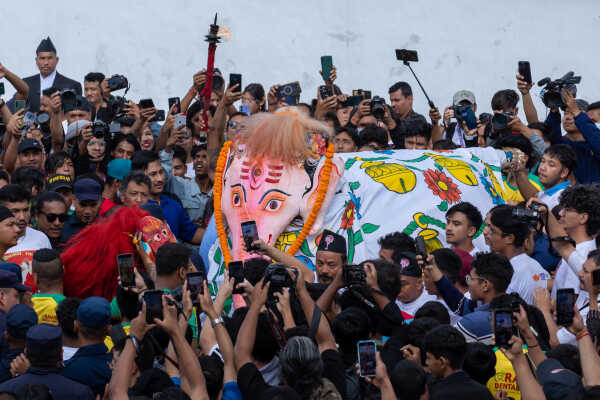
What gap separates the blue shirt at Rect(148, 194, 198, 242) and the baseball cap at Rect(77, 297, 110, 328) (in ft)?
8.02

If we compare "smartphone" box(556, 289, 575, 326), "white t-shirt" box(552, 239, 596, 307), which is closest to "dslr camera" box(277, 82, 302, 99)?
"white t-shirt" box(552, 239, 596, 307)

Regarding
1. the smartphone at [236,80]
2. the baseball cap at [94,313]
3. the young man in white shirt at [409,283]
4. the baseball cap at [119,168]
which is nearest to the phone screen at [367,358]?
the baseball cap at [94,313]

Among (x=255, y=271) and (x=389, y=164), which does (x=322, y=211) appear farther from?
(x=255, y=271)

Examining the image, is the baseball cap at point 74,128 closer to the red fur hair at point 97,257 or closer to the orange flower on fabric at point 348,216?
the red fur hair at point 97,257

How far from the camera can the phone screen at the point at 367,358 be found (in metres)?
3.65

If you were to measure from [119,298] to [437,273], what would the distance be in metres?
1.58

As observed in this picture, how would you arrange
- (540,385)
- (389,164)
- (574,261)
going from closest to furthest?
(540,385)
(574,261)
(389,164)

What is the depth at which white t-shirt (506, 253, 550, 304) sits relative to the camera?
5.29 meters

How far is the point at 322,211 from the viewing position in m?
6.01

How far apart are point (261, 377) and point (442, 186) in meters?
3.05

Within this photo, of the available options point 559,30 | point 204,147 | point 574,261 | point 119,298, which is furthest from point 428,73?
point 119,298

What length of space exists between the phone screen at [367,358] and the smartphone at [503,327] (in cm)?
47

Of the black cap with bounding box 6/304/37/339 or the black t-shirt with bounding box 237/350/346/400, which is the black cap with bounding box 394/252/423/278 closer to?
the black t-shirt with bounding box 237/350/346/400

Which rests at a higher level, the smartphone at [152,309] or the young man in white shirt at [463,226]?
the young man in white shirt at [463,226]
